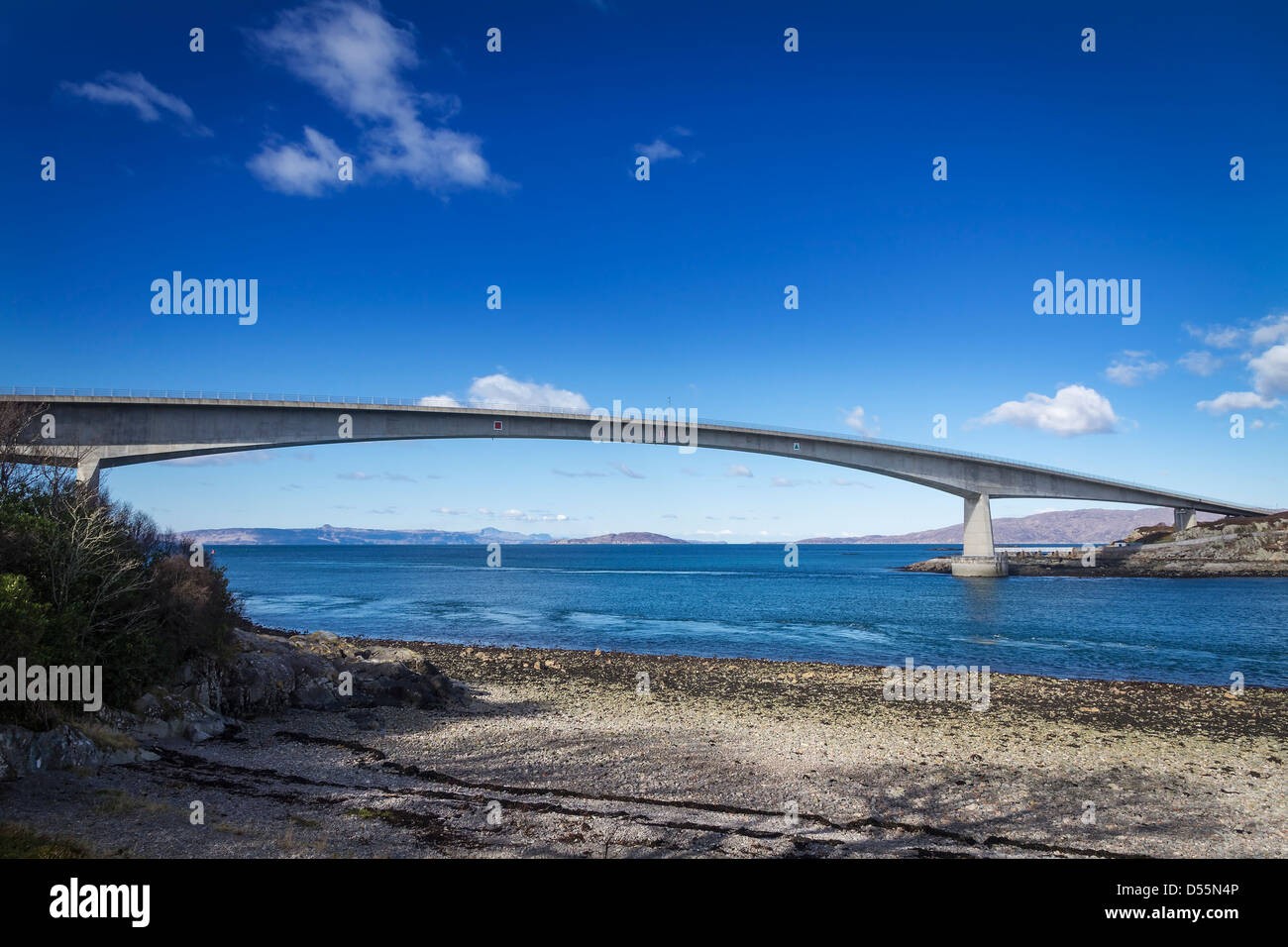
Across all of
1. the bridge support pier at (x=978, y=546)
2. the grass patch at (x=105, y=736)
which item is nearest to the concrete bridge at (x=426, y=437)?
the bridge support pier at (x=978, y=546)

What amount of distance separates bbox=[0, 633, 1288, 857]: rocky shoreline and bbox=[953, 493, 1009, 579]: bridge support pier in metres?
58.5

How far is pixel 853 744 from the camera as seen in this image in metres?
17.5

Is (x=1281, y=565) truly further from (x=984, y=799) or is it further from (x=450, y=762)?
(x=450, y=762)

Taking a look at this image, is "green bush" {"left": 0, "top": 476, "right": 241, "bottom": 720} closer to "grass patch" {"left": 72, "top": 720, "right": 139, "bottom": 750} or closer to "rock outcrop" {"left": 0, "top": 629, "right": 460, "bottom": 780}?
"rock outcrop" {"left": 0, "top": 629, "right": 460, "bottom": 780}

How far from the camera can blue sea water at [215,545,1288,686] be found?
33094mm

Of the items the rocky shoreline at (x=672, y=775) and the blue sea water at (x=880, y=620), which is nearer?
Result: the rocky shoreline at (x=672, y=775)

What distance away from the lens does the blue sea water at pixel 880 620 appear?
33094 millimetres

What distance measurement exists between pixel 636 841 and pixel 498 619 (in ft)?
135

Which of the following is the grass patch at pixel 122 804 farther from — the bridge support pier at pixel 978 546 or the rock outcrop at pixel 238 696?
the bridge support pier at pixel 978 546

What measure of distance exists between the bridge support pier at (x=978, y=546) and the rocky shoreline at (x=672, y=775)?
58.5 meters

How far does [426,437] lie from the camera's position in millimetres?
57219

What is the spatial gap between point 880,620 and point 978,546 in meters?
43.6

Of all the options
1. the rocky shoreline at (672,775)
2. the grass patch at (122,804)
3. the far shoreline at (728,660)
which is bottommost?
the far shoreline at (728,660)
